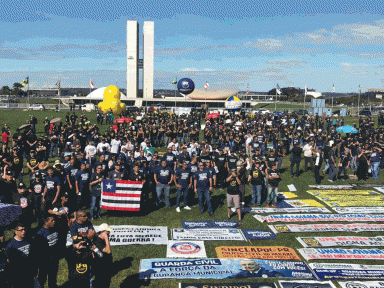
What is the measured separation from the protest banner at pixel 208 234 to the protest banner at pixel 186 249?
1.10 feet

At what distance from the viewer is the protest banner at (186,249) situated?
334 inches

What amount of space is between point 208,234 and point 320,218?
13.4 ft

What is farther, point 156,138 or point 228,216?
point 156,138

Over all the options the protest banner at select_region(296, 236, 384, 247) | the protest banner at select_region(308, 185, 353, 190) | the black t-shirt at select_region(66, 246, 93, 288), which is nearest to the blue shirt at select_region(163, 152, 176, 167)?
the protest banner at select_region(296, 236, 384, 247)

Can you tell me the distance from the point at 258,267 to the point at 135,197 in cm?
492

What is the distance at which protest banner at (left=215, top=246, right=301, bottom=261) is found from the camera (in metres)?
8.47

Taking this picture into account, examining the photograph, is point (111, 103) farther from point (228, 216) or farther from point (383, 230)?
point (383, 230)

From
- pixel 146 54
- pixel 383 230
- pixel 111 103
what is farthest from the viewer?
pixel 146 54

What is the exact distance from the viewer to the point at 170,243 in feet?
30.1

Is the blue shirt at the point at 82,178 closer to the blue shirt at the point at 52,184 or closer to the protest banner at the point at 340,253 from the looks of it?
the blue shirt at the point at 52,184

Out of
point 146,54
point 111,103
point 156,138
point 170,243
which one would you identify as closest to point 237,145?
point 156,138

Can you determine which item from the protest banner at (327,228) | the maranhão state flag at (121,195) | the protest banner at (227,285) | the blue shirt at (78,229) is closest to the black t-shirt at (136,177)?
the maranhão state flag at (121,195)

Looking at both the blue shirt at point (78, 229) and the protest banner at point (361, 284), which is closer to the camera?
the blue shirt at point (78, 229)

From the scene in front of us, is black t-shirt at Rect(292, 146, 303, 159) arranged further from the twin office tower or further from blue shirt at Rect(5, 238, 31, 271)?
the twin office tower
